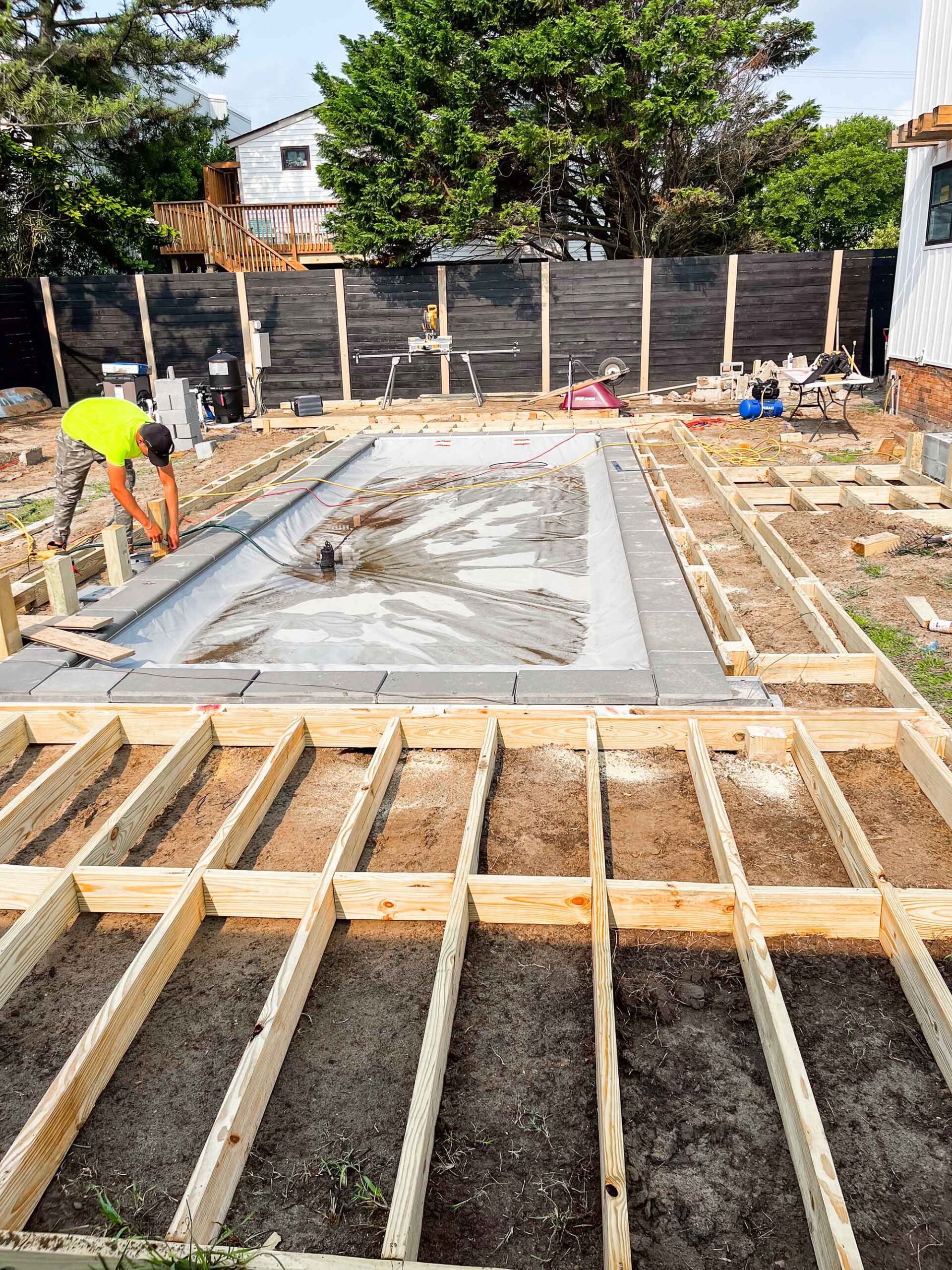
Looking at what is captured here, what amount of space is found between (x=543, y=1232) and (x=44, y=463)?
1142cm

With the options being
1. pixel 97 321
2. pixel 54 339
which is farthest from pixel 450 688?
pixel 54 339

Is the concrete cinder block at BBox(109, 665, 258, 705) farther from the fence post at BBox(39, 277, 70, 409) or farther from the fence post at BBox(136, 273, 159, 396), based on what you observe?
the fence post at BBox(39, 277, 70, 409)

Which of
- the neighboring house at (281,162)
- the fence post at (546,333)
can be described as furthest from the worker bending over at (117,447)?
the neighboring house at (281,162)

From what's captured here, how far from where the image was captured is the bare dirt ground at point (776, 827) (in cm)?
306

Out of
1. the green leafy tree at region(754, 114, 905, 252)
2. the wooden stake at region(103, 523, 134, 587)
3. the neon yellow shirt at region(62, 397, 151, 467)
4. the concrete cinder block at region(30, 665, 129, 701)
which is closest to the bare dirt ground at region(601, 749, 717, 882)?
the concrete cinder block at region(30, 665, 129, 701)

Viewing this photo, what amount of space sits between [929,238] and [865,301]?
12.0 feet

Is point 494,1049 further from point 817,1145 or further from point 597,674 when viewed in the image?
point 597,674

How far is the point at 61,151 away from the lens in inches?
685

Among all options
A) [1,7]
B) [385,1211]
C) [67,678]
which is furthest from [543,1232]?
[1,7]

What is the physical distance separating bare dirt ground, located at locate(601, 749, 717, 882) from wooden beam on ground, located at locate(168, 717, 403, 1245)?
955mm

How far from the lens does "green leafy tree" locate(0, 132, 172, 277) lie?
16.6 meters

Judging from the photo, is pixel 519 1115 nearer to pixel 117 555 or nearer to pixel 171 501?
pixel 117 555

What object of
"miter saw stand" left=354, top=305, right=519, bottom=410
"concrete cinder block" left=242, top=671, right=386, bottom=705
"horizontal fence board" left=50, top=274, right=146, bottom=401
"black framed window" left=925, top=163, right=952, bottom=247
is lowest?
"concrete cinder block" left=242, top=671, right=386, bottom=705

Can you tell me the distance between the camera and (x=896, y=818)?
3.35 metres
